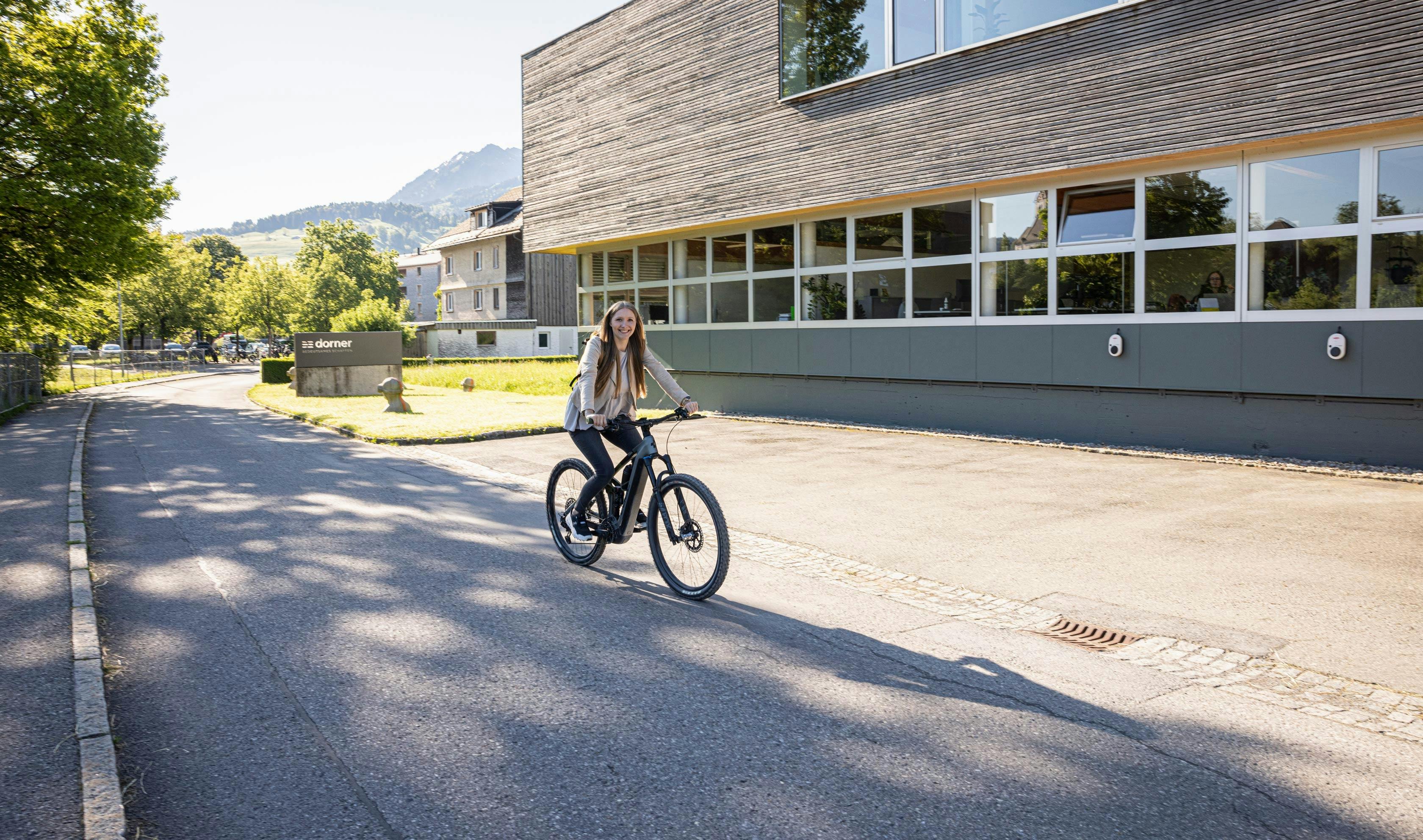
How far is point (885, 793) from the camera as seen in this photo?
3.50m

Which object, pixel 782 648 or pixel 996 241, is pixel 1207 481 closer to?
pixel 996 241

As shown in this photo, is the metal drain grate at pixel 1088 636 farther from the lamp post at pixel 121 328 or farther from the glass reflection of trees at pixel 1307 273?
the lamp post at pixel 121 328

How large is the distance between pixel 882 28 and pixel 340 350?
1925 centimetres

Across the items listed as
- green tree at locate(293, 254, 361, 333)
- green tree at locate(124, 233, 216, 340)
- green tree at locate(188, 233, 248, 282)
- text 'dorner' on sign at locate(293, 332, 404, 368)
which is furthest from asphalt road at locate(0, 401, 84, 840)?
green tree at locate(188, 233, 248, 282)

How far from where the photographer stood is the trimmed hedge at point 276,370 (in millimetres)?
40219

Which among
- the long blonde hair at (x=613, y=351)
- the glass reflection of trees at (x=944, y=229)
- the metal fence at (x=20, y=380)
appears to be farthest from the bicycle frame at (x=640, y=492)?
the metal fence at (x=20, y=380)

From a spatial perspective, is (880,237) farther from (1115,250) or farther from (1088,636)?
(1088,636)

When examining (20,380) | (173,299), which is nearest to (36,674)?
(20,380)

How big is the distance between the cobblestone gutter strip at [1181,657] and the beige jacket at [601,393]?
156 centimetres

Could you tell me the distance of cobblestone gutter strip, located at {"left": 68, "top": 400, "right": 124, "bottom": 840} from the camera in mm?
3252

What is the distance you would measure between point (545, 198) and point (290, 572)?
19.4m

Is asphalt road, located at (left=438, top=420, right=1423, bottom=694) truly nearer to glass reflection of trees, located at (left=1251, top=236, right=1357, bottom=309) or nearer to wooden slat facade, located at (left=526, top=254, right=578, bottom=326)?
glass reflection of trees, located at (left=1251, top=236, right=1357, bottom=309)

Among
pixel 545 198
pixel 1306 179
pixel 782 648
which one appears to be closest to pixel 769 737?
pixel 782 648

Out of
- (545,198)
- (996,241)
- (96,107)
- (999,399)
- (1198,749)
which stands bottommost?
(1198,749)
